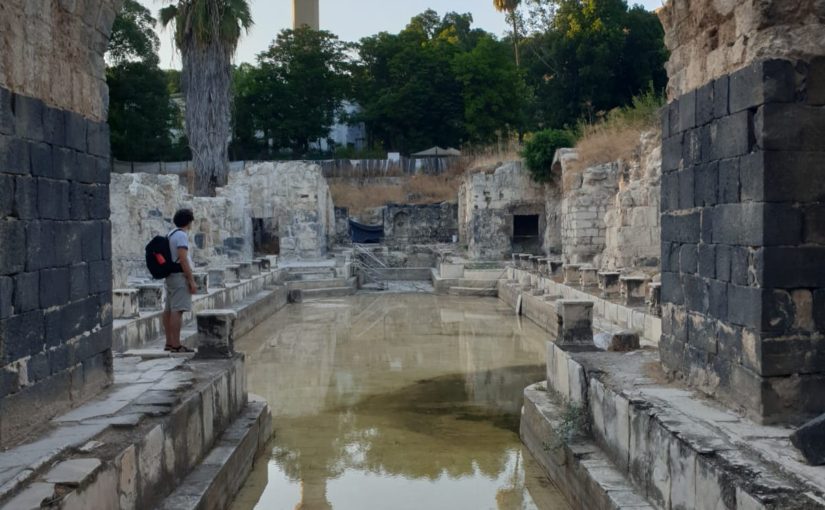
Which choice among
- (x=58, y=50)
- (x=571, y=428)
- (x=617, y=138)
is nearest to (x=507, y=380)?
(x=571, y=428)

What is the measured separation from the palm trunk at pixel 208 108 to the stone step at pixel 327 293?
9263 millimetres

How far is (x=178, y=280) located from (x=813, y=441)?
19.7ft

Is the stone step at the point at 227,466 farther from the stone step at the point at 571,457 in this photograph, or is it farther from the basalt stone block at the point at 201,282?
the basalt stone block at the point at 201,282

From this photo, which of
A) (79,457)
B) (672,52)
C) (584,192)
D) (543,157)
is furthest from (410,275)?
(79,457)

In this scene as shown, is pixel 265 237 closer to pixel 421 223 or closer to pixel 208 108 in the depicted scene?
pixel 208 108

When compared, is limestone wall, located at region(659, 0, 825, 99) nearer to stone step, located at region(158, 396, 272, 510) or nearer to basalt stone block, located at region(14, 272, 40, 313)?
stone step, located at region(158, 396, 272, 510)

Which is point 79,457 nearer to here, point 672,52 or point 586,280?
point 672,52

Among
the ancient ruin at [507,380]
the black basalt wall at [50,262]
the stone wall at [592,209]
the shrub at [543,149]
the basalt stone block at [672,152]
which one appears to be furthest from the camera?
the shrub at [543,149]

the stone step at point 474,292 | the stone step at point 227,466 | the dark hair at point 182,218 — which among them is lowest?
the stone step at point 227,466

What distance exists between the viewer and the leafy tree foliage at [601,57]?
33625 mm

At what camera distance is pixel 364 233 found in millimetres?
33906

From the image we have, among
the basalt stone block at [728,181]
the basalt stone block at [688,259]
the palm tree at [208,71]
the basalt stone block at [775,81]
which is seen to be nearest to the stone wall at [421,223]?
the palm tree at [208,71]

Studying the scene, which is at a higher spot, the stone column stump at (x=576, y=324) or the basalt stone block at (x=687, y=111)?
the basalt stone block at (x=687, y=111)

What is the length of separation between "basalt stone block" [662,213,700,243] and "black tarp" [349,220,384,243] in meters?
27.6
